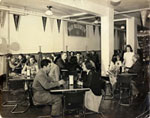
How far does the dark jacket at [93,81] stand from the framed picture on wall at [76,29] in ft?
1.01

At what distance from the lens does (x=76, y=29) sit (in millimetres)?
1180

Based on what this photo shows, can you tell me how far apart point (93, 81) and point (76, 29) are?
0.42 meters

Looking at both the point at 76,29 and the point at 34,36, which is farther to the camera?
the point at 76,29

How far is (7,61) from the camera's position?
1.05 metres

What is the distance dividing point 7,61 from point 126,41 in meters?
0.87

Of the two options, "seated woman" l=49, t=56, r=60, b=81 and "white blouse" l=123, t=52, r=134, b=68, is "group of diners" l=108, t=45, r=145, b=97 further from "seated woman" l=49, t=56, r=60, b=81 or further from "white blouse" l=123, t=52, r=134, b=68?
"seated woman" l=49, t=56, r=60, b=81

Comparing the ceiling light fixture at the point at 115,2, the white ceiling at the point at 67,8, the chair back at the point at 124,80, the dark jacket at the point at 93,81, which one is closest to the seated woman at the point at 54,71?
the dark jacket at the point at 93,81

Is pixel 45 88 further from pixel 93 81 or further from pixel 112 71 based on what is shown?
pixel 112 71

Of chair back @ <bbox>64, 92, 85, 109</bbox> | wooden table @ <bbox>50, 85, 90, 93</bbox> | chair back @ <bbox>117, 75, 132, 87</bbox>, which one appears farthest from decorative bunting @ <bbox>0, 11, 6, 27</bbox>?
chair back @ <bbox>117, 75, 132, 87</bbox>

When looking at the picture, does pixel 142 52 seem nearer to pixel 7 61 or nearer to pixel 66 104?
pixel 66 104

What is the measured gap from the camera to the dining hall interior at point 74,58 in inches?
41.3

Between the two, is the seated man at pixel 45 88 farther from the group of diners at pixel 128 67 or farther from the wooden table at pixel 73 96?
the group of diners at pixel 128 67

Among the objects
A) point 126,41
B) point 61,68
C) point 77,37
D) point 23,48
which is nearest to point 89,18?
point 77,37

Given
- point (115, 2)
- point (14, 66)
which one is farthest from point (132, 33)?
point (14, 66)
